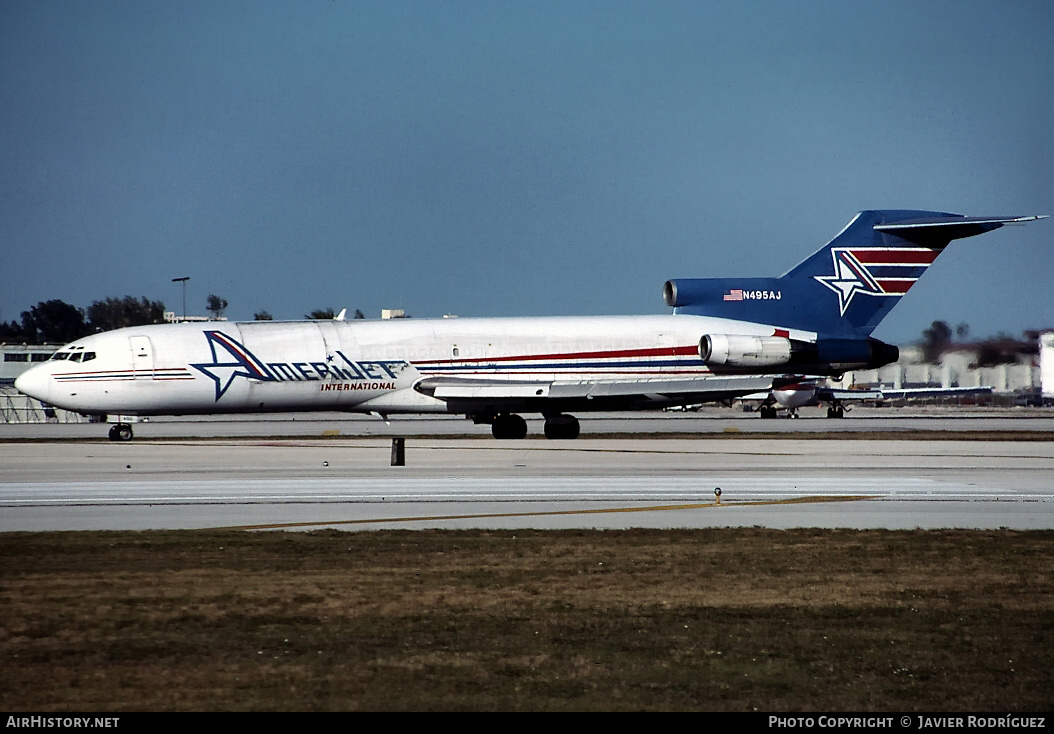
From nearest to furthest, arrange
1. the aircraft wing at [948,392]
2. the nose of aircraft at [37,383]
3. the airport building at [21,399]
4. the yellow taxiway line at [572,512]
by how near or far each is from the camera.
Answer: the yellow taxiway line at [572,512] → the nose of aircraft at [37,383] → the airport building at [21,399] → the aircraft wing at [948,392]

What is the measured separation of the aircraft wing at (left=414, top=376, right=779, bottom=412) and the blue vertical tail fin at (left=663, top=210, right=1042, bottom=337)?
442cm

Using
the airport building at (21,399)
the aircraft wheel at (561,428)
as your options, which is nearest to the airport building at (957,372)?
the airport building at (21,399)

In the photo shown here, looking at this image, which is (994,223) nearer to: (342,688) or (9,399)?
(342,688)

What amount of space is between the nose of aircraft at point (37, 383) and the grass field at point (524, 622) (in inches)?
949

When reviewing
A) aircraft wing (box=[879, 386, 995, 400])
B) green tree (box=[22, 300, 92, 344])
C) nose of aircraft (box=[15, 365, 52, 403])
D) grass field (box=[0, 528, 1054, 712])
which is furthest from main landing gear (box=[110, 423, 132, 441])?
green tree (box=[22, 300, 92, 344])

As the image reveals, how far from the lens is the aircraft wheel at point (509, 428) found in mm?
39375

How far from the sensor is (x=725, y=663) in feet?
28.8

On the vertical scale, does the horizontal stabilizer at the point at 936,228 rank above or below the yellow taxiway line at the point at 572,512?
above

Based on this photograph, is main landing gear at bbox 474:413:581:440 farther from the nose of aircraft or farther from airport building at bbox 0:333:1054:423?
airport building at bbox 0:333:1054:423

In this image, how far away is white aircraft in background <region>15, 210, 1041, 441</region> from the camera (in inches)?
1468

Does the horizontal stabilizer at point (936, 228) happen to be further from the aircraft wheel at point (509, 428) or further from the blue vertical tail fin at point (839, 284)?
the aircraft wheel at point (509, 428)

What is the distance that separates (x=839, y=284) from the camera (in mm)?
42250
